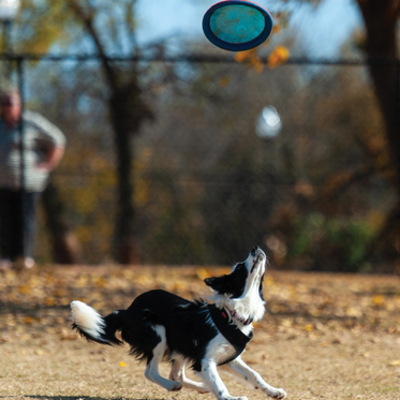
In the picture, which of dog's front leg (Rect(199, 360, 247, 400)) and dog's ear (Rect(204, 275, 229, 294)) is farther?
dog's ear (Rect(204, 275, 229, 294))

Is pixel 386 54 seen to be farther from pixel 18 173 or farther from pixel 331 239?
pixel 18 173

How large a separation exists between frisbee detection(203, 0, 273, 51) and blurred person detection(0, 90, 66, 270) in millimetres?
3606

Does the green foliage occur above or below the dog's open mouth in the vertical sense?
below

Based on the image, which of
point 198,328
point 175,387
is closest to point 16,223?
point 175,387

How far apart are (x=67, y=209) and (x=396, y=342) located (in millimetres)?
6825

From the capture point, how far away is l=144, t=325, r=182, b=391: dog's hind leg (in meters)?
3.36

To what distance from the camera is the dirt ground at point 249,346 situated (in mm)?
3777

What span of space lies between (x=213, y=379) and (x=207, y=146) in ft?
26.0

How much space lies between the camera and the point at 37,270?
7320 mm

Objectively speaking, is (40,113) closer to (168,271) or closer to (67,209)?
(67,209)

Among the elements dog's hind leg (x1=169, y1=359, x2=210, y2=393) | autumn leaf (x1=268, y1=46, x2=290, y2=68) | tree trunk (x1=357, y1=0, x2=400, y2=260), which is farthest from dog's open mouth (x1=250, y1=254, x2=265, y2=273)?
tree trunk (x1=357, y1=0, x2=400, y2=260)

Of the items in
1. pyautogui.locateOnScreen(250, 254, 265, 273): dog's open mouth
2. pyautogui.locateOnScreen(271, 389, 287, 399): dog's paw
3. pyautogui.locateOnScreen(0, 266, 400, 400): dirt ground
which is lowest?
pyautogui.locateOnScreen(0, 266, 400, 400): dirt ground

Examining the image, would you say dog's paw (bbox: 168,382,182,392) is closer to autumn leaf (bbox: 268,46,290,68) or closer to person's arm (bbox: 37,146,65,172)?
person's arm (bbox: 37,146,65,172)

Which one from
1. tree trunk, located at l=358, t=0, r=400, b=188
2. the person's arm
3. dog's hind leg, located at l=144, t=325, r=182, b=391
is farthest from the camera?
tree trunk, located at l=358, t=0, r=400, b=188
